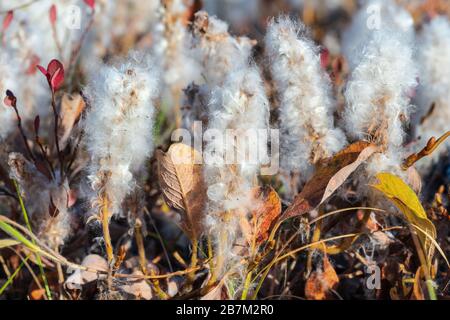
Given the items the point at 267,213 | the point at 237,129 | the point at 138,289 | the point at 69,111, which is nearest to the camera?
the point at 237,129

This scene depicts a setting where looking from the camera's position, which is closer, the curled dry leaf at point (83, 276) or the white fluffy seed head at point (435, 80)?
the curled dry leaf at point (83, 276)

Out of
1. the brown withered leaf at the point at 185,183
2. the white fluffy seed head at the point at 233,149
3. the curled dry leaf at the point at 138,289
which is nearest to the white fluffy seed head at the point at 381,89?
the white fluffy seed head at the point at 233,149

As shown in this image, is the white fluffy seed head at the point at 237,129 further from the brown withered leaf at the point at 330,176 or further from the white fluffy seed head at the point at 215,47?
the white fluffy seed head at the point at 215,47

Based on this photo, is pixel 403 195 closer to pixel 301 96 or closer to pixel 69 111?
pixel 301 96

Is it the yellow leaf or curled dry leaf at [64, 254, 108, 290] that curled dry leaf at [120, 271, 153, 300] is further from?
the yellow leaf

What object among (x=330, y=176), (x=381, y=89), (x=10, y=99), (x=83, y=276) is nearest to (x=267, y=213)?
(x=330, y=176)

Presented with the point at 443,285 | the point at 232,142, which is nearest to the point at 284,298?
the point at 443,285

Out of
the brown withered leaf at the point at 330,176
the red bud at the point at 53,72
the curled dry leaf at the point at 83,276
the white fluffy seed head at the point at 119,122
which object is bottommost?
the curled dry leaf at the point at 83,276
